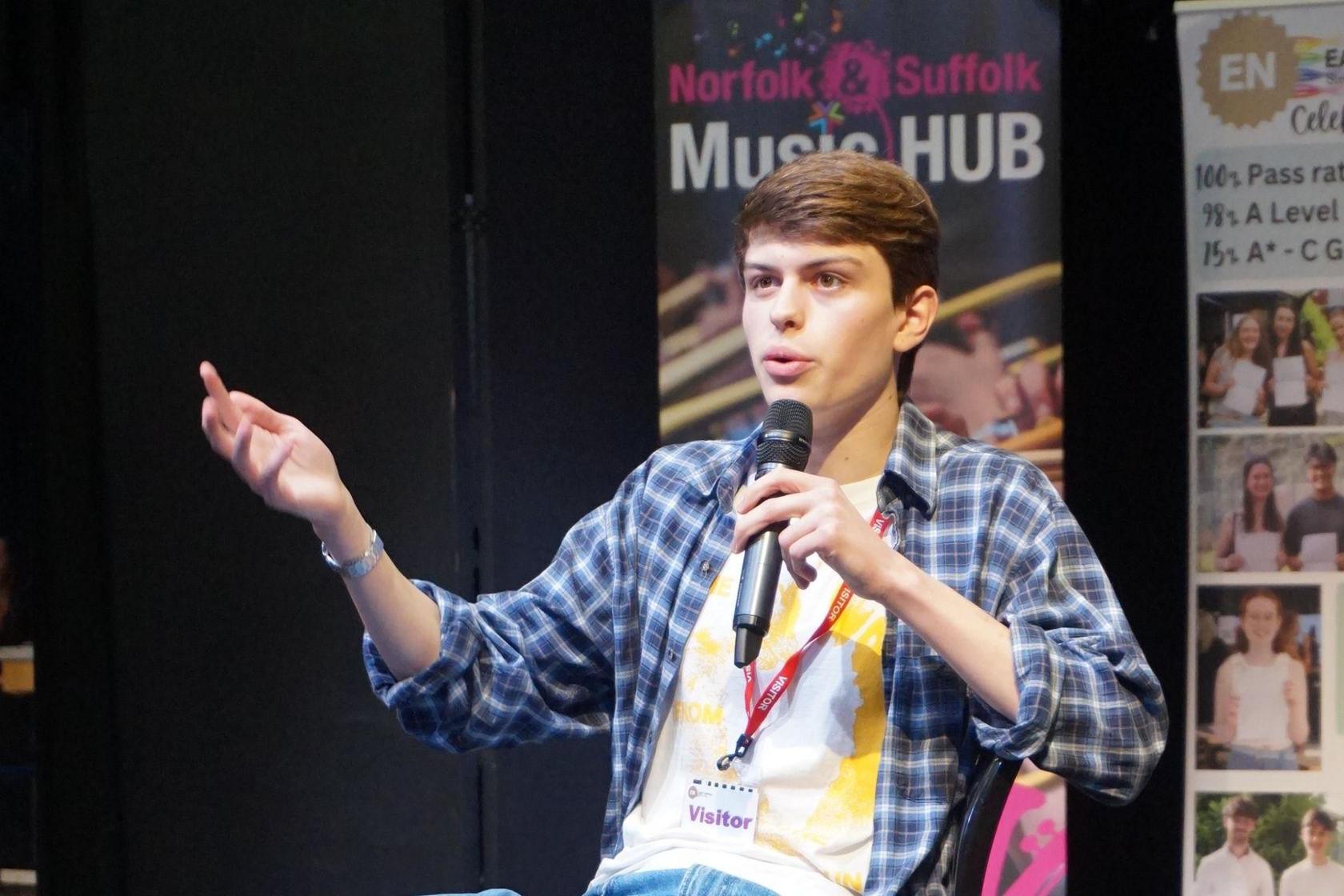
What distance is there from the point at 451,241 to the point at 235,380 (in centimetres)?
58

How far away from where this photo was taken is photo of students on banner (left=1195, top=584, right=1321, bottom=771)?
2877 millimetres

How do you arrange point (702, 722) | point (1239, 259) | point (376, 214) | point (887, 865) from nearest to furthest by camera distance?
point (887, 865), point (702, 722), point (1239, 259), point (376, 214)

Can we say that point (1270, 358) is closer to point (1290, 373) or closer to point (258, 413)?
point (1290, 373)

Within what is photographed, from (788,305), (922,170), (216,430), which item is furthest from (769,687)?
(922,170)

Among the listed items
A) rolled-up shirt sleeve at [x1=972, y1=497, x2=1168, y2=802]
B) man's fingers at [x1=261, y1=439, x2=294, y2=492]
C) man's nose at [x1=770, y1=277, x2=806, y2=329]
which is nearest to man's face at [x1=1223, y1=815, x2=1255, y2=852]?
rolled-up shirt sleeve at [x1=972, y1=497, x2=1168, y2=802]

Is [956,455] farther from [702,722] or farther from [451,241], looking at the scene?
[451,241]

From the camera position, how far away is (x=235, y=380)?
10.3 ft

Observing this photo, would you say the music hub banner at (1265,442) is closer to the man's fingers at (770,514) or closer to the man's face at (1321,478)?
the man's face at (1321,478)

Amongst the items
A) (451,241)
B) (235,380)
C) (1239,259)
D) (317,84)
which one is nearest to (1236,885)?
(1239,259)

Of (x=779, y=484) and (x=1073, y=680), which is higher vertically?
(x=779, y=484)

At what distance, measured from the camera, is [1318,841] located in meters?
2.88

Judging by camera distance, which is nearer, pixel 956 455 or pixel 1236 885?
pixel 956 455

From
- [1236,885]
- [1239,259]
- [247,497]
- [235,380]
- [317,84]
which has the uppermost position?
[317,84]

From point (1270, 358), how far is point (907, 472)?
1.48 meters
